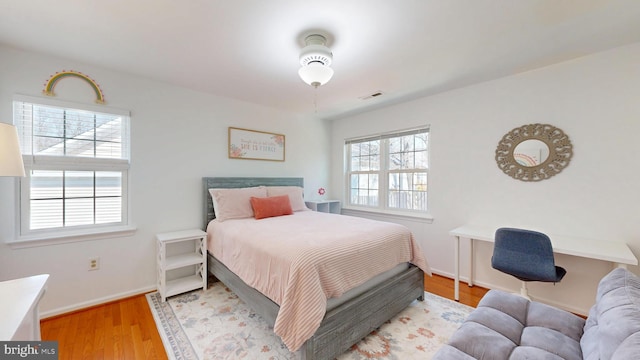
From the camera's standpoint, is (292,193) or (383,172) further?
(383,172)

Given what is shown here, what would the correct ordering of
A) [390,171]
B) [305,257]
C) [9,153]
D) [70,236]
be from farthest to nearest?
[390,171], [70,236], [305,257], [9,153]

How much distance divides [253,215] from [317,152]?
1.82 m

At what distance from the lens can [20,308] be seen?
101cm

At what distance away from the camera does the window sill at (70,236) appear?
2.10 meters

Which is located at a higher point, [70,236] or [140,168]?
[140,168]

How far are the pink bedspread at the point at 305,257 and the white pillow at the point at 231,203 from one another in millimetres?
170

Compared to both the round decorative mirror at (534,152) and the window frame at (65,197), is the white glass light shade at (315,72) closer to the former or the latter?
the window frame at (65,197)

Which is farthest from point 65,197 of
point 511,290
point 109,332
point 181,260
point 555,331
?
point 511,290

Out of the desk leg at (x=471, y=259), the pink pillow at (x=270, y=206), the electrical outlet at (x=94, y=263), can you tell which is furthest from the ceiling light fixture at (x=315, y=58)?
the electrical outlet at (x=94, y=263)

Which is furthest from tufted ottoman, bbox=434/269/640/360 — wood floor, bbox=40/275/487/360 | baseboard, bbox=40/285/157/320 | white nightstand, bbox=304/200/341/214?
baseboard, bbox=40/285/157/320

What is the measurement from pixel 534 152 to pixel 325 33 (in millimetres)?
2376

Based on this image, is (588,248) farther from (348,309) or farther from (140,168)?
(140,168)

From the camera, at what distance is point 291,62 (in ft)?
7.45

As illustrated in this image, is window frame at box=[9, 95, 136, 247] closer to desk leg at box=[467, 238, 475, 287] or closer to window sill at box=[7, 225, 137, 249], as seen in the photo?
window sill at box=[7, 225, 137, 249]
